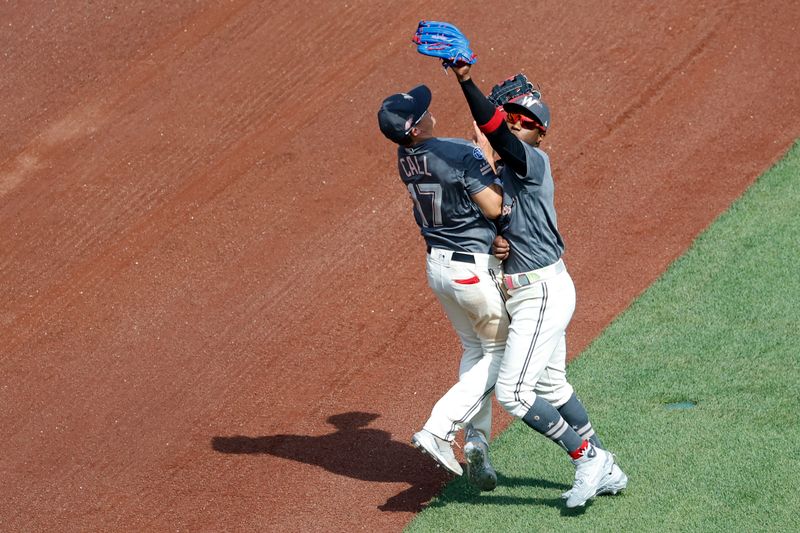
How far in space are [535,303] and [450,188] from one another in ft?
2.23

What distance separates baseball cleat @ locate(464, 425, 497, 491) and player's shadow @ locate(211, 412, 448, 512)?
0.42m

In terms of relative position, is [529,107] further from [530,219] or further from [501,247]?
[501,247]

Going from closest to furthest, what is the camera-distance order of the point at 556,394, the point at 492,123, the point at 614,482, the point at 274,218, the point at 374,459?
the point at 492,123, the point at 614,482, the point at 556,394, the point at 374,459, the point at 274,218

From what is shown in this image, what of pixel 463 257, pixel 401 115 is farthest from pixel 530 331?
Result: pixel 401 115

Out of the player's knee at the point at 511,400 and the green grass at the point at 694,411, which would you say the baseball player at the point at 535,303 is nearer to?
the player's knee at the point at 511,400

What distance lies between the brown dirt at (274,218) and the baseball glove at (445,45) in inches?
93.2

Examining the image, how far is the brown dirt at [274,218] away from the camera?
614cm

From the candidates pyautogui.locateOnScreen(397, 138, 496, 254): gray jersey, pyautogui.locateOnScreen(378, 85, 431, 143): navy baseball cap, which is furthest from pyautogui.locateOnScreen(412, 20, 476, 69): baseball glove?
pyautogui.locateOnScreen(397, 138, 496, 254): gray jersey

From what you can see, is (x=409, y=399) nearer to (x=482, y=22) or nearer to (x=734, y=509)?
(x=734, y=509)

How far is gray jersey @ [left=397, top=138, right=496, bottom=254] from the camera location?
16.4 feet

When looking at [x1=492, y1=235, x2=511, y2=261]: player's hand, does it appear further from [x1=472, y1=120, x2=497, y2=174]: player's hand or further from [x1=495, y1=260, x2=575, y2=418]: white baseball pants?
[x1=472, y1=120, x2=497, y2=174]: player's hand

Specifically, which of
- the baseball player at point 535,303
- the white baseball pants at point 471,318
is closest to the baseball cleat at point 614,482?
the baseball player at point 535,303

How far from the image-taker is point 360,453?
609cm

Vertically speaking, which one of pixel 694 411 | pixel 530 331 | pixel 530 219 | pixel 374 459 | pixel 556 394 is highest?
pixel 530 219
